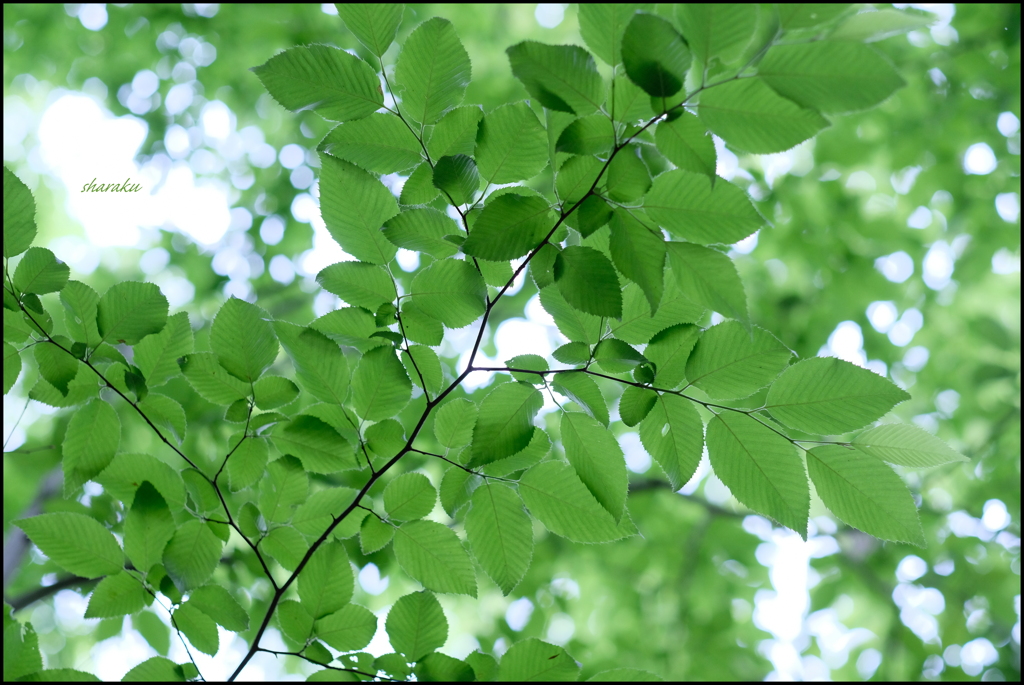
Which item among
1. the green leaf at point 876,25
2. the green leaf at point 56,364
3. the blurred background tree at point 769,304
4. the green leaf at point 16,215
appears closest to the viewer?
the green leaf at point 876,25

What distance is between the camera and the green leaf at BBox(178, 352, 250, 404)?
95cm

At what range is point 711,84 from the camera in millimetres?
654

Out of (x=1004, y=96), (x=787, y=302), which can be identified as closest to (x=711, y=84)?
(x=787, y=302)

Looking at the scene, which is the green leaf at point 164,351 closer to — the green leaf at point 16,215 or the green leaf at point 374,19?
the green leaf at point 16,215

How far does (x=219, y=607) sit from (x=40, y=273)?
21.1 inches

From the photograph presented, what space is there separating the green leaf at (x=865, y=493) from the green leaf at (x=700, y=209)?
0.34 meters

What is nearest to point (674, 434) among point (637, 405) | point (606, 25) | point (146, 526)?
point (637, 405)

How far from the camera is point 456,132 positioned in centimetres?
80

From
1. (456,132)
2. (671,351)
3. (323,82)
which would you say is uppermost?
(323,82)

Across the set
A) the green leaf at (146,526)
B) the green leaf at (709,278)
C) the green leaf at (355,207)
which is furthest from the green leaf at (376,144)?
the green leaf at (146,526)

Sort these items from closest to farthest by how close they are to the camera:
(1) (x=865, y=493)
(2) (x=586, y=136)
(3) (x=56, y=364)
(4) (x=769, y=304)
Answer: (2) (x=586, y=136) < (1) (x=865, y=493) < (3) (x=56, y=364) < (4) (x=769, y=304)

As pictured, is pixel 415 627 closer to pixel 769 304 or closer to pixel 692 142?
pixel 692 142

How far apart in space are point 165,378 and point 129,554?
0.27 metres

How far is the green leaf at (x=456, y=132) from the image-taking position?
793 mm
